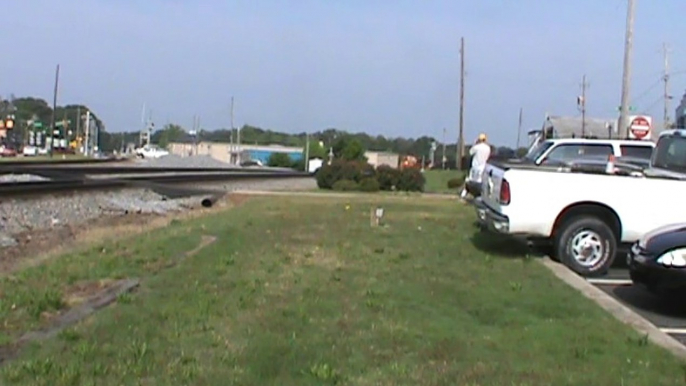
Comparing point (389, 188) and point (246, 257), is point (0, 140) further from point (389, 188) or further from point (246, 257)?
point (246, 257)

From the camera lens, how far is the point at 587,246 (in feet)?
41.5

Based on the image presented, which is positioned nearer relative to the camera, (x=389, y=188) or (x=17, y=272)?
(x=17, y=272)

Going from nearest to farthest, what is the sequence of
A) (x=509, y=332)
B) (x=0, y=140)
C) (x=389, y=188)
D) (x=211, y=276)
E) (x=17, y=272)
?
(x=509, y=332), (x=211, y=276), (x=17, y=272), (x=389, y=188), (x=0, y=140)

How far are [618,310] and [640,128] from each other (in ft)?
59.5

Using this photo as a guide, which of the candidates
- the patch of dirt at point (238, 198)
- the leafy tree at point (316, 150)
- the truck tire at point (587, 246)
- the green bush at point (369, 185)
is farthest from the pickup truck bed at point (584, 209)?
the leafy tree at point (316, 150)

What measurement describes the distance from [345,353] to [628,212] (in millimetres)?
6994

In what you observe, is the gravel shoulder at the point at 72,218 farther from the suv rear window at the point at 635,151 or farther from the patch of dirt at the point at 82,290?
the suv rear window at the point at 635,151

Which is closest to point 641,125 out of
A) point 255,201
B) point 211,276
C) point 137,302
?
point 255,201

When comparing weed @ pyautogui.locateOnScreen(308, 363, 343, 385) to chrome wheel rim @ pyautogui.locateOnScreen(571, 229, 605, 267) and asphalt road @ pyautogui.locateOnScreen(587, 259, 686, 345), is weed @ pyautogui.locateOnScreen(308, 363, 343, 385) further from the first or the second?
chrome wheel rim @ pyautogui.locateOnScreen(571, 229, 605, 267)

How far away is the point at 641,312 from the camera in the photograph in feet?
32.6

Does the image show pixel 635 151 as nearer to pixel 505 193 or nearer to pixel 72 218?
pixel 505 193

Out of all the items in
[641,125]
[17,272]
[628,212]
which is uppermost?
[641,125]

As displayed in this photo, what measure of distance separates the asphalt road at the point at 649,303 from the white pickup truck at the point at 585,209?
486 millimetres

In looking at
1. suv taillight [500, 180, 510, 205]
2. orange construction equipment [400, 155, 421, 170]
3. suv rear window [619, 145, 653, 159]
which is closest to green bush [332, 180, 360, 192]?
orange construction equipment [400, 155, 421, 170]
